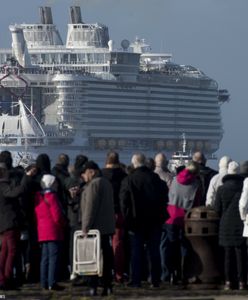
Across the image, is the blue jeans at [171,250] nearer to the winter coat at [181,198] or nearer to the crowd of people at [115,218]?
the crowd of people at [115,218]

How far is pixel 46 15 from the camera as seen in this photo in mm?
89250

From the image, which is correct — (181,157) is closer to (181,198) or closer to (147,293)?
(181,198)

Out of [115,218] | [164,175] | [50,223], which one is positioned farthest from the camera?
[164,175]

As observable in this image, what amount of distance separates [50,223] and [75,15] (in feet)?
238

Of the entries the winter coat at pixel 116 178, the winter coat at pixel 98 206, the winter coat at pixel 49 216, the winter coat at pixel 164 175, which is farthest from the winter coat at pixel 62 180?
the winter coat at pixel 164 175

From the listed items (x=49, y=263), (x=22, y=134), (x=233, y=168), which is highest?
(x=22, y=134)

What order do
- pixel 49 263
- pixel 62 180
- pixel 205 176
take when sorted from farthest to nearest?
1. pixel 205 176
2. pixel 62 180
3. pixel 49 263

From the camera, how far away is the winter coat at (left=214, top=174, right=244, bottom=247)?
16250 mm

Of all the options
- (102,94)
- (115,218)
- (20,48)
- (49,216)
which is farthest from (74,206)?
(20,48)

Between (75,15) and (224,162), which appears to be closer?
(224,162)

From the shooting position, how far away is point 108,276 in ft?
52.0

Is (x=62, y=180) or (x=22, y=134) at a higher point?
(x=22, y=134)

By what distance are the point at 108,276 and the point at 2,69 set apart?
224ft

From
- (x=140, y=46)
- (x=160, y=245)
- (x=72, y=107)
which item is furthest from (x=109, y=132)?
(x=160, y=245)
